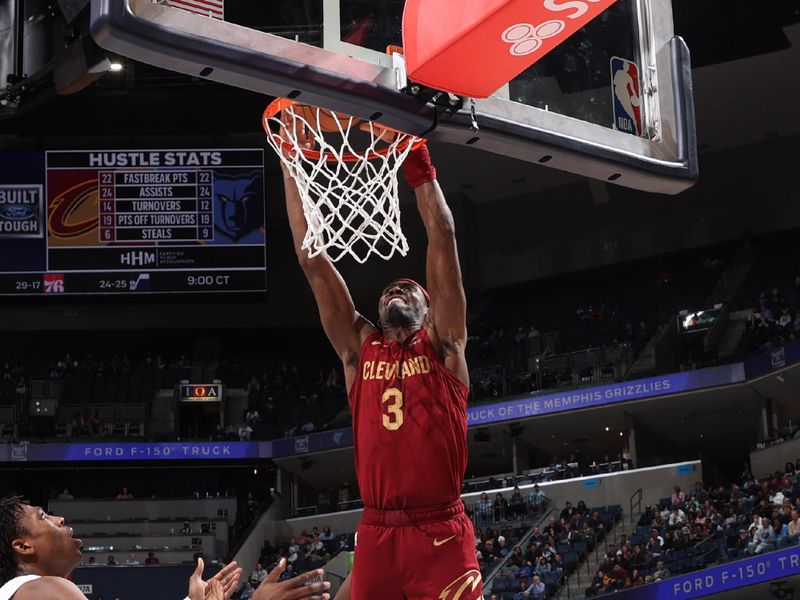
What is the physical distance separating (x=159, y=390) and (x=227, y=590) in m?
25.9

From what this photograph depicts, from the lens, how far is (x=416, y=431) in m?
4.89

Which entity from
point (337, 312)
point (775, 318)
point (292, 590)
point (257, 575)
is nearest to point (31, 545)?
point (292, 590)

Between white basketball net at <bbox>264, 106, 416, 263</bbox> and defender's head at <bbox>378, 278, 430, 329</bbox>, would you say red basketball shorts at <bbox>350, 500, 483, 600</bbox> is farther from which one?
white basketball net at <bbox>264, 106, 416, 263</bbox>

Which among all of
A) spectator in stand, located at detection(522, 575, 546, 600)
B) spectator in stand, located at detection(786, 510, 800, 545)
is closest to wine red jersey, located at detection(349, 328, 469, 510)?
spectator in stand, located at detection(786, 510, 800, 545)

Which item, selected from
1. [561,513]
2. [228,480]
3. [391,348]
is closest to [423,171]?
[391,348]

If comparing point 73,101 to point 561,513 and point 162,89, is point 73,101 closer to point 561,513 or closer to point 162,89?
point 162,89

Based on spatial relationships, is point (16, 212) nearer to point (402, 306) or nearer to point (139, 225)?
point (139, 225)

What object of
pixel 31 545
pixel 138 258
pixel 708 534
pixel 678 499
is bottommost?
pixel 708 534

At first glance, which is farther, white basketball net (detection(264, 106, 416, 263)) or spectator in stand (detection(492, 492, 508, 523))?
spectator in stand (detection(492, 492, 508, 523))

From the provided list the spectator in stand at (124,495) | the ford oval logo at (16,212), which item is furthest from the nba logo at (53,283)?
the spectator in stand at (124,495)

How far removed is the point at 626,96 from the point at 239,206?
18.2 meters

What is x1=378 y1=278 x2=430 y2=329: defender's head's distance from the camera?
502cm

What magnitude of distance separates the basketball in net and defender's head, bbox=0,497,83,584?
1846 mm

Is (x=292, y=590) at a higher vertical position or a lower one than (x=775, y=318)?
lower
